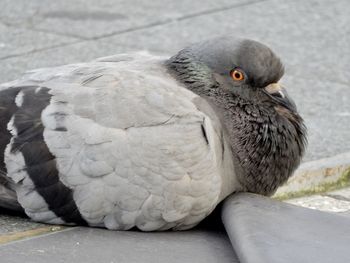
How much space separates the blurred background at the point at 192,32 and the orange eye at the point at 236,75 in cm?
158

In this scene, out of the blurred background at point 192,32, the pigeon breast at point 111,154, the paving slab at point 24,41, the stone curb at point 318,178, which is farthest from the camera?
the paving slab at point 24,41

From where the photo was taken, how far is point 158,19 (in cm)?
884

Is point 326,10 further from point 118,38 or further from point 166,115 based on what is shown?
→ point 166,115

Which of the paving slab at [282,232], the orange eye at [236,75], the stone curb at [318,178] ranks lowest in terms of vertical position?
the stone curb at [318,178]

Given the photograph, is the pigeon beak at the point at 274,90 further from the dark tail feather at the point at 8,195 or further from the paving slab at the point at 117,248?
the dark tail feather at the point at 8,195

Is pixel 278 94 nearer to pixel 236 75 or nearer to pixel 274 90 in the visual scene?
pixel 274 90

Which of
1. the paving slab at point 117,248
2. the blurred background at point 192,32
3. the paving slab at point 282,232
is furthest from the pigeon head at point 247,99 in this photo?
the blurred background at point 192,32

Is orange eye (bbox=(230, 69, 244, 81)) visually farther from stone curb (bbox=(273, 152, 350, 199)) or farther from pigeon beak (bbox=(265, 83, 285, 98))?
stone curb (bbox=(273, 152, 350, 199))

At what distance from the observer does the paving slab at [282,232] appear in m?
4.41

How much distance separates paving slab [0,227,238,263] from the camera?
4457 mm

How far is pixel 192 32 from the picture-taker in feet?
27.7

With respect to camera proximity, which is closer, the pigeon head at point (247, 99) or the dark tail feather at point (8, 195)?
the dark tail feather at point (8, 195)

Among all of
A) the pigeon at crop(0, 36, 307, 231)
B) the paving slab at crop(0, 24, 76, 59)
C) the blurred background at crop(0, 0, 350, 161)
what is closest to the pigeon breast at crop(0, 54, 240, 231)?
the pigeon at crop(0, 36, 307, 231)

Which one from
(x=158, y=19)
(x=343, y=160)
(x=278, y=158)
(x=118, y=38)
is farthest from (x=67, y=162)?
(x=158, y=19)
